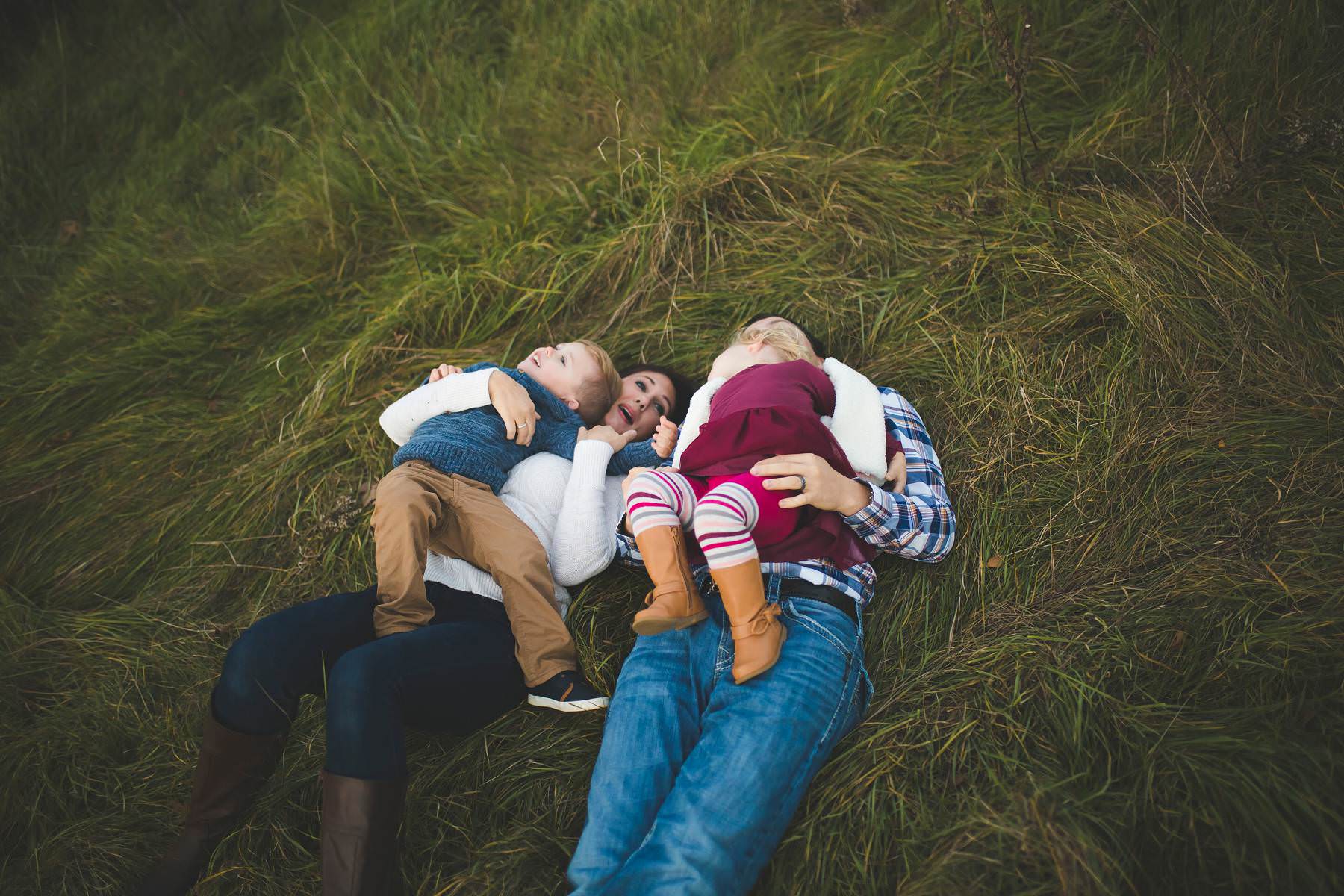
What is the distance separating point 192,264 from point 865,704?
413cm

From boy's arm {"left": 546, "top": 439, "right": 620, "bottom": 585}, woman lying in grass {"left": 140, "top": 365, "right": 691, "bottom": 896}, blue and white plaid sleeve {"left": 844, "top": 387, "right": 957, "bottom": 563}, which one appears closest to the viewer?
woman lying in grass {"left": 140, "top": 365, "right": 691, "bottom": 896}

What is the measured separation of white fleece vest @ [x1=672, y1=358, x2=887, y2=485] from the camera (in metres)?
2.53

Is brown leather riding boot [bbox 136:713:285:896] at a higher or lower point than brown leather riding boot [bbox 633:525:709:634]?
lower

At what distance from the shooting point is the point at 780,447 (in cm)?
235

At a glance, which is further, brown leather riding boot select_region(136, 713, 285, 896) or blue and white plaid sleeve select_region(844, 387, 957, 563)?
blue and white plaid sleeve select_region(844, 387, 957, 563)

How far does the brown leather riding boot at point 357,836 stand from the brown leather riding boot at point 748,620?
3.13 feet

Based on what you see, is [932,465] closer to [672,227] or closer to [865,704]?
[865,704]

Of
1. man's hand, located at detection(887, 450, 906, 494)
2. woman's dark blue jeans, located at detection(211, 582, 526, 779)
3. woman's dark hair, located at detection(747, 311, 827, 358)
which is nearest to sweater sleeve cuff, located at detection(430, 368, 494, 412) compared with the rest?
woman's dark blue jeans, located at detection(211, 582, 526, 779)

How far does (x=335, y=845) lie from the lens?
190 centimetres

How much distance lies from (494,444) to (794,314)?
1.47 m

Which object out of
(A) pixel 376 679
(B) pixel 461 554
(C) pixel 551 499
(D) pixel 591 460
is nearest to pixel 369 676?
(A) pixel 376 679

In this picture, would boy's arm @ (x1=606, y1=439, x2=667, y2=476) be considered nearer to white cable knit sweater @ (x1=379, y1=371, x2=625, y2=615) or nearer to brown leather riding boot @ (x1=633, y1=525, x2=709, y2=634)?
white cable knit sweater @ (x1=379, y1=371, x2=625, y2=615)

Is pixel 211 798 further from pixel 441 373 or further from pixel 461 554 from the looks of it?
pixel 441 373

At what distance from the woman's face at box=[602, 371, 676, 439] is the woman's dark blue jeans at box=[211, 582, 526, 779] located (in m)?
0.94
